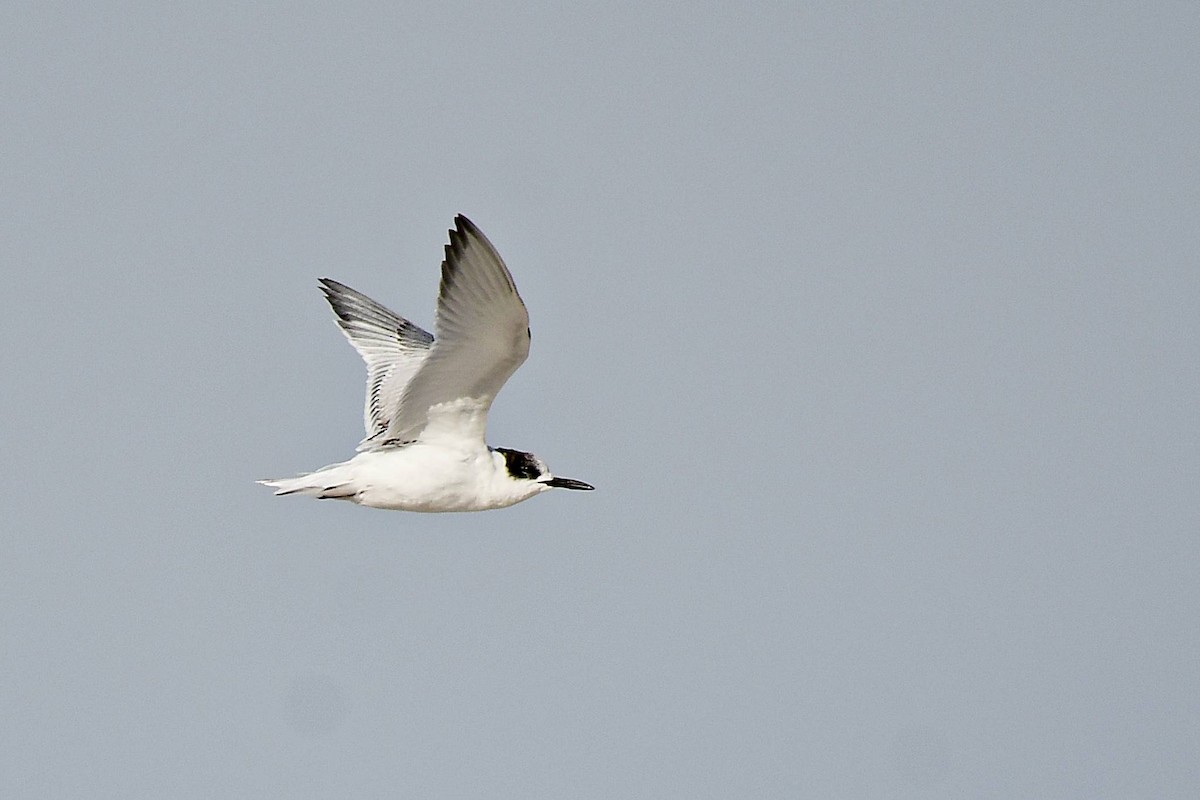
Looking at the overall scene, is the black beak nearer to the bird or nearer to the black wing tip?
the bird

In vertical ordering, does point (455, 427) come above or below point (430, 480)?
above

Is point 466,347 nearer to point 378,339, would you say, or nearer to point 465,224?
point 465,224

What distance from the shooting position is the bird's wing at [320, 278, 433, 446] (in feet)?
61.6

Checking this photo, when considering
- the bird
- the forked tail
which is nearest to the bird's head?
the bird

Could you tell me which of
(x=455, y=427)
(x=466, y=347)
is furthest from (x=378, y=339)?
(x=466, y=347)

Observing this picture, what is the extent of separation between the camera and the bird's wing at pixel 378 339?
18764mm

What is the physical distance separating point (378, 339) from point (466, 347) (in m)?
4.68

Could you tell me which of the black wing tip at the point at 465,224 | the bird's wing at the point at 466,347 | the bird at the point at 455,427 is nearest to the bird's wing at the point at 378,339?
the bird at the point at 455,427

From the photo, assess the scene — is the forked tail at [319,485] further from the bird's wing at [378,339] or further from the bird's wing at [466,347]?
the bird's wing at [378,339]

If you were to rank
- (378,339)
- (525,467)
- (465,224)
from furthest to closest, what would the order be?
(378,339)
(525,467)
(465,224)

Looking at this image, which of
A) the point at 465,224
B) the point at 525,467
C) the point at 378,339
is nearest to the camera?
the point at 465,224

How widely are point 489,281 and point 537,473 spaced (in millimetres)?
3115

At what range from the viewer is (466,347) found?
50.0 ft

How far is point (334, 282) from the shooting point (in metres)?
20.3
